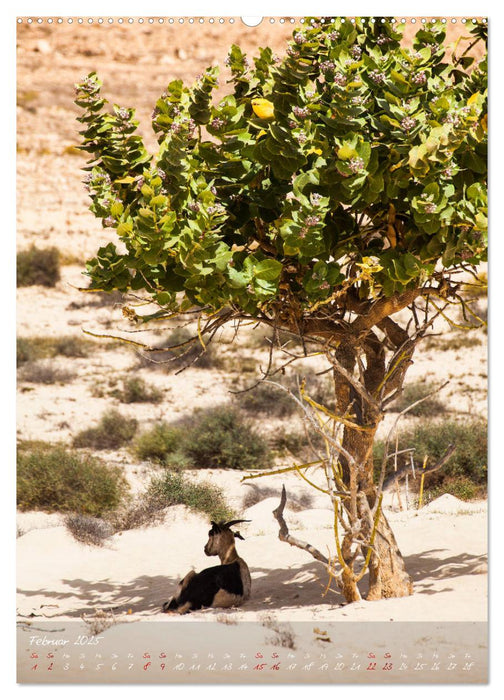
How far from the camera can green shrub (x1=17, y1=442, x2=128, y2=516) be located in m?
11.3

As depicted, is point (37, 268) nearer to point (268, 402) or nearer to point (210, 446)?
point (268, 402)

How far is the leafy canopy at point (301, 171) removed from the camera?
4.33 meters

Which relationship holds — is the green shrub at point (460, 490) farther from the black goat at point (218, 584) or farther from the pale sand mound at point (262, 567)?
the black goat at point (218, 584)

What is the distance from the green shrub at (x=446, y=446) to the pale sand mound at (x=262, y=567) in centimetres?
183

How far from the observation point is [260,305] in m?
5.15

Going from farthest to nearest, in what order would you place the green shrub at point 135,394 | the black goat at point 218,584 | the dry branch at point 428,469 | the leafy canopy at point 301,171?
the green shrub at point 135,394 → the black goat at point 218,584 → the dry branch at point 428,469 → the leafy canopy at point 301,171

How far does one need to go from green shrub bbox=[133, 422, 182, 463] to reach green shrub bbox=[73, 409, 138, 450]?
0.47 metres

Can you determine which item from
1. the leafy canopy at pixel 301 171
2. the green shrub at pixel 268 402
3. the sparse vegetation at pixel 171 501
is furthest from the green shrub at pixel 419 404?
the leafy canopy at pixel 301 171

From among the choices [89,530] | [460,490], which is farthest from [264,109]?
[460,490]

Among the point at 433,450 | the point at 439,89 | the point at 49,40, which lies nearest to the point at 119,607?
the point at 439,89

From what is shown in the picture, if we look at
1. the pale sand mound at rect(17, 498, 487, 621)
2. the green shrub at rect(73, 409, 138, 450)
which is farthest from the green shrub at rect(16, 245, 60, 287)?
the pale sand mound at rect(17, 498, 487, 621)

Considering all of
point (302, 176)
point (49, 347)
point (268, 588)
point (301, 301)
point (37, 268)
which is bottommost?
point (268, 588)

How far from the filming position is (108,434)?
14.2 meters

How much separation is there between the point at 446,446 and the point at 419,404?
234cm
